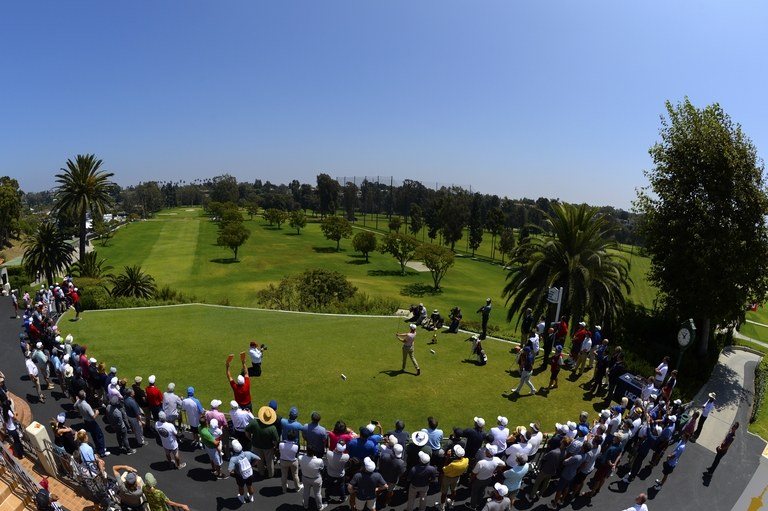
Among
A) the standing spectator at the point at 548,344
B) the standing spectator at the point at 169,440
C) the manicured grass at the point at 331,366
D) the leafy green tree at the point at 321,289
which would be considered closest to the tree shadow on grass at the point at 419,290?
the leafy green tree at the point at 321,289

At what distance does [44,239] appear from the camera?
34344 millimetres

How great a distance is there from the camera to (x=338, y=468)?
10031mm

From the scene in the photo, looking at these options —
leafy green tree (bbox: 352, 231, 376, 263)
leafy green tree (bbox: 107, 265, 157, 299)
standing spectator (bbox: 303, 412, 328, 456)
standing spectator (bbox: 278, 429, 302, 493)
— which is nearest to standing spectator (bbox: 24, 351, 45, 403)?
standing spectator (bbox: 278, 429, 302, 493)

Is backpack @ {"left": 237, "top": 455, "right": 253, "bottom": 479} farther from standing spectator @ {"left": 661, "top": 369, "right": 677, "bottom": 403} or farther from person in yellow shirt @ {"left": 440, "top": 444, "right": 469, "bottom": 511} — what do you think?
standing spectator @ {"left": 661, "top": 369, "right": 677, "bottom": 403}

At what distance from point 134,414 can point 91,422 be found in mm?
976

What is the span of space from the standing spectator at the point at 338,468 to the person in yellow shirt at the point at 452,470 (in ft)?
3.49

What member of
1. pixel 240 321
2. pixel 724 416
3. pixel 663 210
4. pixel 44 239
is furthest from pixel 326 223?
pixel 724 416

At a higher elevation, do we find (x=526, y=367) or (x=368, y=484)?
(x=526, y=367)

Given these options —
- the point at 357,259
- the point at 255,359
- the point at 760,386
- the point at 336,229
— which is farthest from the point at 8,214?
the point at 760,386

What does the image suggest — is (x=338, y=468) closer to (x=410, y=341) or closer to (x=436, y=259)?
(x=410, y=341)

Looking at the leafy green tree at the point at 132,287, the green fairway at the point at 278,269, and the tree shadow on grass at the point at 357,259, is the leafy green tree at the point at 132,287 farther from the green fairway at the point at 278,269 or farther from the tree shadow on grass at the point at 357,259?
the tree shadow on grass at the point at 357,259

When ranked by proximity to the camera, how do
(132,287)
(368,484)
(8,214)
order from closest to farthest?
(368,484) → (132,287) → (8,214)

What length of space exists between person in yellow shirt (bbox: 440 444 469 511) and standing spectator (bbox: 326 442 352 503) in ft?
3.49

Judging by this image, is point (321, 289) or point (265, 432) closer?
point (265, 432)
